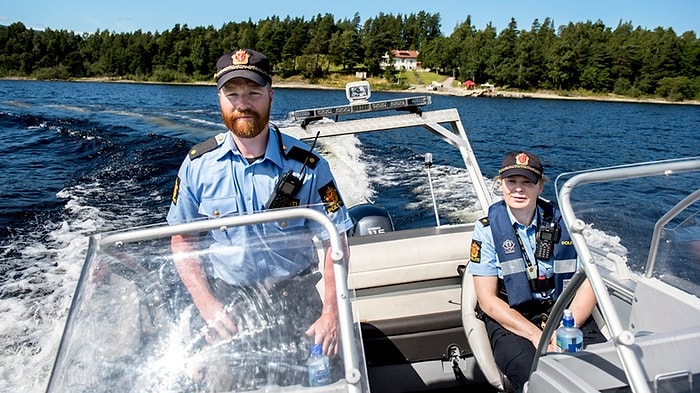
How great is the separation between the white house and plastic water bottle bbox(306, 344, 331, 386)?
3684 inches

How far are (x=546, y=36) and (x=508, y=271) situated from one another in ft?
305

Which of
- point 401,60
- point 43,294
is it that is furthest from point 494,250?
point 401,60

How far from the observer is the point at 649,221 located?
1982 mm

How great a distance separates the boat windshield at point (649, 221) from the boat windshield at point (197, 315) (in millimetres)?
909

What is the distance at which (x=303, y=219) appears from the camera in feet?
5.29

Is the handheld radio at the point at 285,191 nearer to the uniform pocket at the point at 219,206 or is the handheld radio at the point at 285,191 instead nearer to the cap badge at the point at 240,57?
the uniform pocket at the point at 219,206

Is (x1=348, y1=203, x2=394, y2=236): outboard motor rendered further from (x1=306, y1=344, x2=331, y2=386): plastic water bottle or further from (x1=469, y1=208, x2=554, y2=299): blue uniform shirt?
(x1=306, y1=344, x2=331, y2=386): plastic water bottle

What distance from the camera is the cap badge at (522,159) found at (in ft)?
8.80

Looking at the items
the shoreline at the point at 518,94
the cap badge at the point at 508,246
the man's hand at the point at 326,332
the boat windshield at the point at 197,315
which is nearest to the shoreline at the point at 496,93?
the shoreline at the point at 518,94

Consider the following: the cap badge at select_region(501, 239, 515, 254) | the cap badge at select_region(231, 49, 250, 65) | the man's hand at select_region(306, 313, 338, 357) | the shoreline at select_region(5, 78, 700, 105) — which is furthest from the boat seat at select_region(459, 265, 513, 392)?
the shoreline at select_region(5, 78, 700, 105)

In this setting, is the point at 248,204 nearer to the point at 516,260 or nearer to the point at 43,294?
the point at 516,260

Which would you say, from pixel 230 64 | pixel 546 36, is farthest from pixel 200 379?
pixel 546 36

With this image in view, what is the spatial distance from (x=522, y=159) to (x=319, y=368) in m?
1.71

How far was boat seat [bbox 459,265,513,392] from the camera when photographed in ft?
8.63
